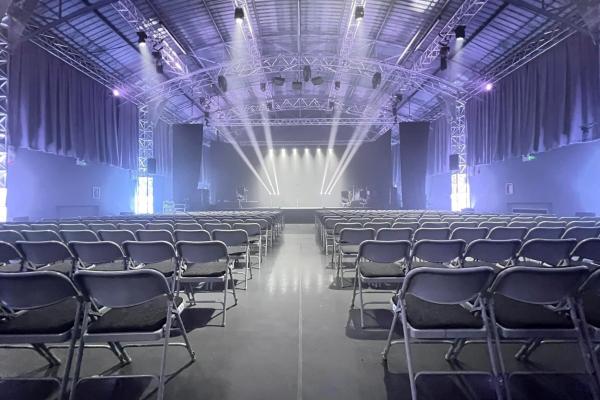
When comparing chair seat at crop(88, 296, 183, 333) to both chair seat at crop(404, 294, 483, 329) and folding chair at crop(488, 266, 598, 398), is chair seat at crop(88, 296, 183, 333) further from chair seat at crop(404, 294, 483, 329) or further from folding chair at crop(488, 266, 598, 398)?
folding chair at crop(488, 266, 598, 398)

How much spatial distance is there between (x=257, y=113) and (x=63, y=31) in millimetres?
11751

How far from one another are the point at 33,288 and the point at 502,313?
263cm

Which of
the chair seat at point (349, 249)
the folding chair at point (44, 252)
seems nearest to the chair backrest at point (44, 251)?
the folding chair at point (44, 252)

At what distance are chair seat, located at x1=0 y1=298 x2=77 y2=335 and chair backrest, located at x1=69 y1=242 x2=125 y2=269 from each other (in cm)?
84

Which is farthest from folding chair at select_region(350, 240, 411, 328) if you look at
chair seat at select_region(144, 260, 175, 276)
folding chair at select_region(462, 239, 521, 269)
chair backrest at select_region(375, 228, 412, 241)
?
chair seat at select_region(144, 260, 175, 276)

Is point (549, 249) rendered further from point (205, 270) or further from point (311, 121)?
point (311, 121)

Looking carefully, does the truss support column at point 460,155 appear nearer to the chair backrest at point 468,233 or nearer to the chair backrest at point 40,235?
the chair backrest at point 468,233

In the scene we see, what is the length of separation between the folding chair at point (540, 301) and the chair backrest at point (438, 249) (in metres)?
0.95

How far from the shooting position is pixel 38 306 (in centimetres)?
172

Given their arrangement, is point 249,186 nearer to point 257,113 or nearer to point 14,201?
point 257,113

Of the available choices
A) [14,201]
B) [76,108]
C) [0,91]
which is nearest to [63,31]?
[76,108]

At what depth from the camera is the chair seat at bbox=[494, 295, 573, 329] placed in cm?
178

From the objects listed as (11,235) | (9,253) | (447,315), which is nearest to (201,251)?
(9,253)

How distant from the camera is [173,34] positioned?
1140 centimetres
